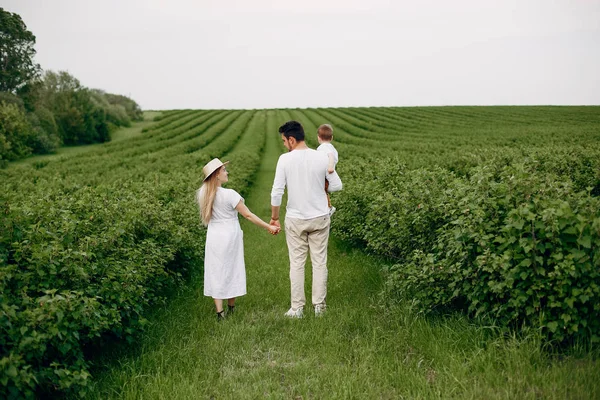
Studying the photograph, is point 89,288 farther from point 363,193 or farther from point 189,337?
point 363,193

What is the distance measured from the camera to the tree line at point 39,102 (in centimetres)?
4247

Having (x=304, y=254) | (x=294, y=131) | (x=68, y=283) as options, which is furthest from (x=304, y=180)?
(x=68, y=283)

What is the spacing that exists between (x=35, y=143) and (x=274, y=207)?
1788 inches

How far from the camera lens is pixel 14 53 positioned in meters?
54.5

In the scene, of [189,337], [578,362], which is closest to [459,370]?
[578,362]

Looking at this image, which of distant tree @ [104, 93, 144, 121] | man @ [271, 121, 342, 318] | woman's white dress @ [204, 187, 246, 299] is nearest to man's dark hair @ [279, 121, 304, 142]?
man @ [271, 121, 342, 318]

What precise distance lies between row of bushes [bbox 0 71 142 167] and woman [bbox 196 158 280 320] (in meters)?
37.8

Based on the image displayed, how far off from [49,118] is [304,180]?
5041cm

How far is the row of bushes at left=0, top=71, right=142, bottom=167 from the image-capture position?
128 feet

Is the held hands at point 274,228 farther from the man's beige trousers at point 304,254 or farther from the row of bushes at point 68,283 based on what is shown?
the row of bushes at point 68,283

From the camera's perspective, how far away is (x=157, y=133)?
166 feet

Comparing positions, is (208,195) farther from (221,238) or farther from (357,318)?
(357,318)

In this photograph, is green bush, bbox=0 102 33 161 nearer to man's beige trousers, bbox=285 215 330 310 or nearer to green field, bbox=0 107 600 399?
green field, bbox=0 107 600 399

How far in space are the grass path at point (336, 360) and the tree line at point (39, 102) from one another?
43021 millimetres
